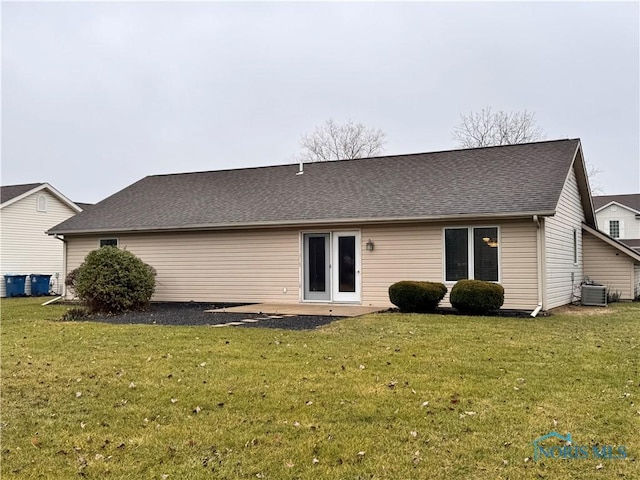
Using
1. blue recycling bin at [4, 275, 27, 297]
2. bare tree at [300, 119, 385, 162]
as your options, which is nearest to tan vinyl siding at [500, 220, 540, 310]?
blue recycling bin at [4, 275, 27, 297]

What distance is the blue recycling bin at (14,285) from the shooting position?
22.0 metres

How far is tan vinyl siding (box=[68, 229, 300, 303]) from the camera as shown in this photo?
48.3ft

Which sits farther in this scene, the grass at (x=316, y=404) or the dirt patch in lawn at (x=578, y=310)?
the dirt patch in lawn at (x=578, y=310)

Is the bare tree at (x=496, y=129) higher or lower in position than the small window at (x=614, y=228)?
higher

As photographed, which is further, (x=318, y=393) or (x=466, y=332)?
(x=466, y=332)

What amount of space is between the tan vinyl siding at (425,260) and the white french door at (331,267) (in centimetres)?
32

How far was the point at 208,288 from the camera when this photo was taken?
1575 centimetres

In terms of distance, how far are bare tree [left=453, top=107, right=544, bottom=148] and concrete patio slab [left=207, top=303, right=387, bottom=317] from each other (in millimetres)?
24322

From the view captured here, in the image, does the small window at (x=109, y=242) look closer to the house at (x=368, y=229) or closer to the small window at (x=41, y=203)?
the house at (x=368, y=229)

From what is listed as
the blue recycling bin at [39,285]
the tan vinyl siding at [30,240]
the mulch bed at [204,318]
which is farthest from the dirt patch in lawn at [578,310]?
the blue recycling bin at [39,285]

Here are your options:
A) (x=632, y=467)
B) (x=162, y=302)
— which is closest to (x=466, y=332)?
(x=632, y=467)

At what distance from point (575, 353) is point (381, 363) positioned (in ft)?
8.87

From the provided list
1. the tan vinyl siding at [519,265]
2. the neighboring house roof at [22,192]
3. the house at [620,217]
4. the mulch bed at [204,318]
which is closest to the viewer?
the mulch bed at [204,318]

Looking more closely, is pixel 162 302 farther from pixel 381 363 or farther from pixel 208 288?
pixel 381 363
